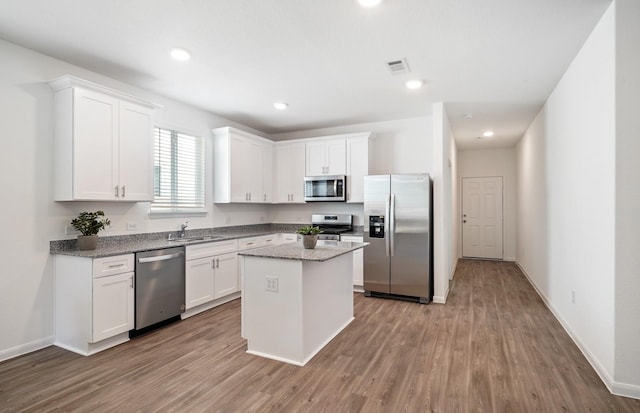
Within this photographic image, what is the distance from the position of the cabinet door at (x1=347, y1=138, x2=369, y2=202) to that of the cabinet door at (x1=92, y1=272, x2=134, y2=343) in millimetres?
3230

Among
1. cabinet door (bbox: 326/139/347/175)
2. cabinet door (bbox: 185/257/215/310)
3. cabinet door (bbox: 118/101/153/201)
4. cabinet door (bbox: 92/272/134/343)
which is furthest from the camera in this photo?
cabinet door (bbox: 326/139/347/175)

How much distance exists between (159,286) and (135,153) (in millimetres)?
1427

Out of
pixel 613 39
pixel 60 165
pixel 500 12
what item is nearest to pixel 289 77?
pixel 500 12

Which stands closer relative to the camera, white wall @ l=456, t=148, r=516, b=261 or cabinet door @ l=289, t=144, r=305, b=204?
cabinet door @ l=289, t=144, r=305, b=204

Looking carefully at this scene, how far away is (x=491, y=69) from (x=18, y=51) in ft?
14.3

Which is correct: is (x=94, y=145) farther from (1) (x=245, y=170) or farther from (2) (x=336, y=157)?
(2) (x=336, y=157)

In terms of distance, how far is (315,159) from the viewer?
5453mm

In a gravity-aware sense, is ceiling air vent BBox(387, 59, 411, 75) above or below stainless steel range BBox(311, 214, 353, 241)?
above

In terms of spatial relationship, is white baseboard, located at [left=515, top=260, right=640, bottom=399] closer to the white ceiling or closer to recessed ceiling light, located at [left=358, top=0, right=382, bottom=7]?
the white ceiling

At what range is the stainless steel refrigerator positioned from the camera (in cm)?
436

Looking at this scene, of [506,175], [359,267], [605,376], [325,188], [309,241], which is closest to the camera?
[605,376]

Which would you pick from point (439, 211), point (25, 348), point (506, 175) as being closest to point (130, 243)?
point (25, 348)

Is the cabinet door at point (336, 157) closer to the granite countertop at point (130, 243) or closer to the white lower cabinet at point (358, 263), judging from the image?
the white lower cabinet at point (358, 263)

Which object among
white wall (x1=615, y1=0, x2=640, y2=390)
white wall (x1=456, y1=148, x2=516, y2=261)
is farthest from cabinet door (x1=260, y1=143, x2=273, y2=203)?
white wall (x1=456, y1=148, x2=516, y2=261)
